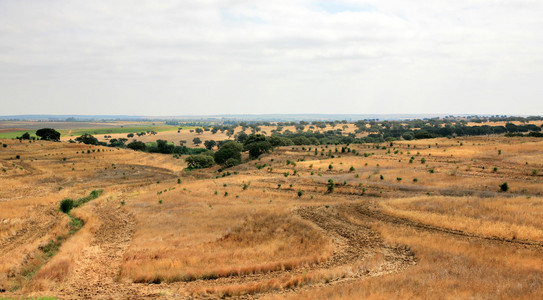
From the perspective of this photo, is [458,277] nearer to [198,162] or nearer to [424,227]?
[424,227]

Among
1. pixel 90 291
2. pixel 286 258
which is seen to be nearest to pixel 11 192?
pixel 90 291

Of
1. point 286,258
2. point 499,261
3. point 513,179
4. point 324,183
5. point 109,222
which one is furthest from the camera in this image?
point 324,183

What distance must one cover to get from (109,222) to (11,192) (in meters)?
30.9

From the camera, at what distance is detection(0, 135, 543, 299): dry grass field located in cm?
1623

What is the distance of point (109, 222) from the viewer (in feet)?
108

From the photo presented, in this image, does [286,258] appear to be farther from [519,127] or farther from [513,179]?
[519,127]

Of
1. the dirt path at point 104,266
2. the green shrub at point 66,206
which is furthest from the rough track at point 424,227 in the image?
the green shrub at point 66,206

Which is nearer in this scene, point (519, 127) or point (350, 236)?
point (350, 236)

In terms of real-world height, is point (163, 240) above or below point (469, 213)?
below

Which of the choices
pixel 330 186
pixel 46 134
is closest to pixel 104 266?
A: pixel 330 186

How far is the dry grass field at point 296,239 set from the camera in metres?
16.2

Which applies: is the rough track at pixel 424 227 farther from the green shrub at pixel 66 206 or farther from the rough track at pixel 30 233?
the green shrub at pixel 66 206

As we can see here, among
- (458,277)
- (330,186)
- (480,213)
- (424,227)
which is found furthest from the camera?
(330,186)

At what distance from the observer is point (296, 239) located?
2483cm
